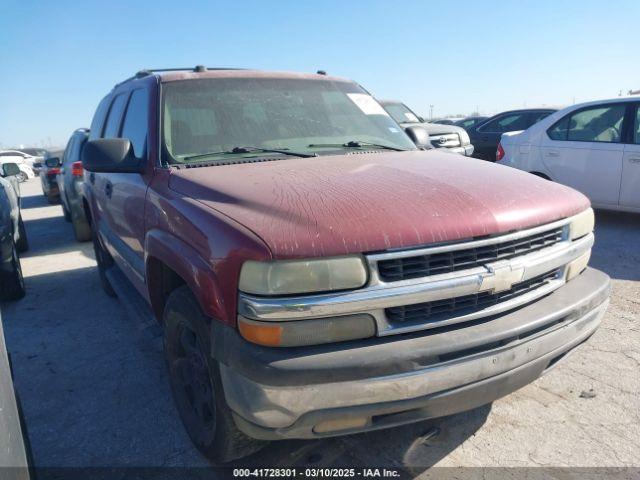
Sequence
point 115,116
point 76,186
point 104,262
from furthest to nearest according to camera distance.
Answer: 1. point 76,186
2. point 104,262
3. point 115,116

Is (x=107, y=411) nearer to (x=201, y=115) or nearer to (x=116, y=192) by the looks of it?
(x=116, y=192)

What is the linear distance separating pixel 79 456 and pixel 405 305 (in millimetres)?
1920

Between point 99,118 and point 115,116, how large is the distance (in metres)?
0.87

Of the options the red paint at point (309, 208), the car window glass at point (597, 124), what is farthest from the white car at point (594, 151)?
the red paint at point (309, 208)

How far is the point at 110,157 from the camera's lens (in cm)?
267

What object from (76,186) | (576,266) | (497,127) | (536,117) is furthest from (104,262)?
(536,117)

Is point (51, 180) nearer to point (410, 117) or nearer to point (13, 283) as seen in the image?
point (13, 283)

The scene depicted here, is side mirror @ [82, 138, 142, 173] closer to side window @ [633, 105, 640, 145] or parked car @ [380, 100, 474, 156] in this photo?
side window @ [633, 105, 640, 145]

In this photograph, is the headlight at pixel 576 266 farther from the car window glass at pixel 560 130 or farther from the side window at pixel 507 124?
the side window at pixel 507 124

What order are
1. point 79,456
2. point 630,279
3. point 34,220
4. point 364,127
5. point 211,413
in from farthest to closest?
point 34,220 < point 630,279 < point 364,127 < point 79,456 < point 211,413

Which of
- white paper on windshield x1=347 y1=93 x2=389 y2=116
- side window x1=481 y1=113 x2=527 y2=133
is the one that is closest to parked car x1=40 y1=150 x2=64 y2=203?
side window x1=481 y1=113 x2=527 y2=133

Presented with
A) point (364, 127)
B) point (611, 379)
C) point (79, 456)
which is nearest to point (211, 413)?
point (79, 456)

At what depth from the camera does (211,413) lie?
2275mm

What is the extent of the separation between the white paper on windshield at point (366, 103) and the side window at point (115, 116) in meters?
1.81
